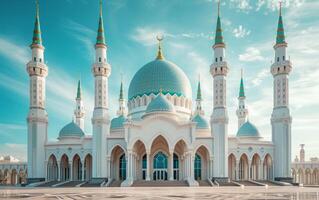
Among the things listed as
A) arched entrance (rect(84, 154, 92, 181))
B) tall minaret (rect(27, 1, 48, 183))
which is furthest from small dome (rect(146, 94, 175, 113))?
tall minaret (rect(27, 1, 48, 183))

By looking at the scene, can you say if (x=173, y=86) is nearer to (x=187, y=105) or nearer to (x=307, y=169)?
(x=187, y=105)

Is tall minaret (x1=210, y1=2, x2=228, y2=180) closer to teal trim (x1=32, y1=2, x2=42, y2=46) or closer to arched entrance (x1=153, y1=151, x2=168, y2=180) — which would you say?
arched entrance (x1=153, y1=151, x2=168, y2=180)

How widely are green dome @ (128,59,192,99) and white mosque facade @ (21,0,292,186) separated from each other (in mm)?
491

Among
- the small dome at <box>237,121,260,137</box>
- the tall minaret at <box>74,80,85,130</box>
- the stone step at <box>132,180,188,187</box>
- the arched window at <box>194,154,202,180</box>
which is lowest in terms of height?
the stone step at <box>132,180,188,187</box>

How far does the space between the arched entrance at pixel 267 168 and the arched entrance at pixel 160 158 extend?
15.0m

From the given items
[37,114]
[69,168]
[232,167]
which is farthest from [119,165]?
[232,167]

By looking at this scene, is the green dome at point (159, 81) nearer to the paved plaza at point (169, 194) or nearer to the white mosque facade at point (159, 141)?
the white mosque facade at point (159, 141)

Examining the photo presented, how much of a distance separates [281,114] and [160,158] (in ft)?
61.0

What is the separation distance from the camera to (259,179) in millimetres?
46719

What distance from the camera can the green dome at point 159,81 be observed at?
51469 mm

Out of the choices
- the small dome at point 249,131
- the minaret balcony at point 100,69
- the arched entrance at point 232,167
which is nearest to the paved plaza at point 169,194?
the arched entrance at point 232,167

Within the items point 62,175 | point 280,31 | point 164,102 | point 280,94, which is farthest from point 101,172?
point 280,31

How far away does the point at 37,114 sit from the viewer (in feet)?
149

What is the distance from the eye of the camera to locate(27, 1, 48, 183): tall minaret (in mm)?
45156
